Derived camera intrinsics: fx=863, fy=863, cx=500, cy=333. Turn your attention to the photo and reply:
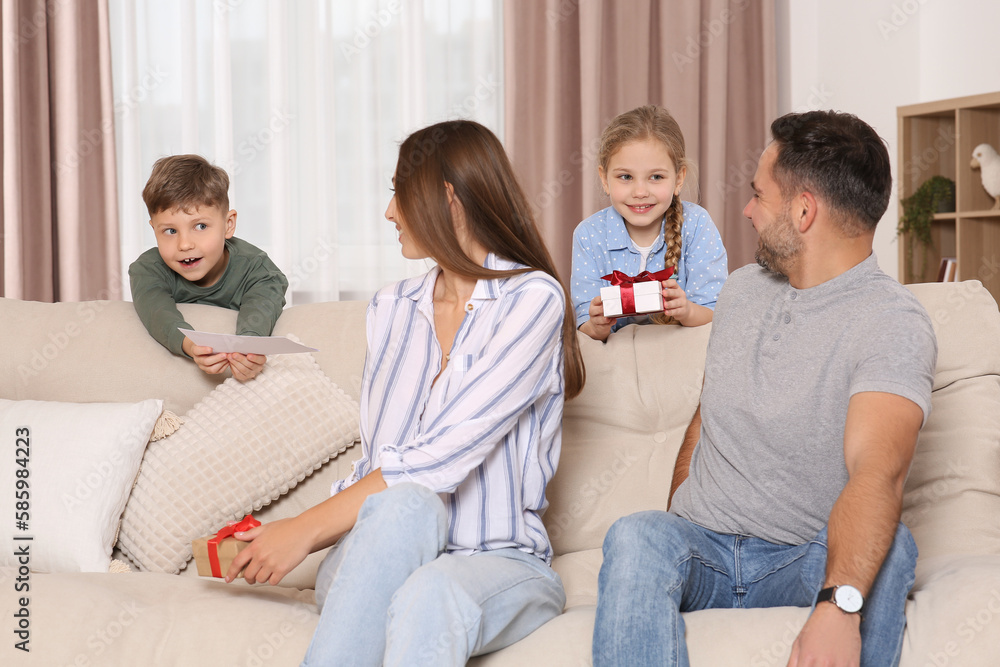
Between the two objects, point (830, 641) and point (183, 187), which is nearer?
point (830, 641)

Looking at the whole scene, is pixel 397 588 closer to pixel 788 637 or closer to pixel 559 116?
pixel 788 637

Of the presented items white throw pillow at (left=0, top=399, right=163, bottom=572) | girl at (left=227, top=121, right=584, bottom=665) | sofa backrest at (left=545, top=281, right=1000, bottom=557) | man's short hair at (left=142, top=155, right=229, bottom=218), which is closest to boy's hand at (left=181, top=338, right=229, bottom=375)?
white throw pillow at (left=0, top=399, right=163, bottom=572)

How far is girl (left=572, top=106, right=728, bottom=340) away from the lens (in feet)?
6.58

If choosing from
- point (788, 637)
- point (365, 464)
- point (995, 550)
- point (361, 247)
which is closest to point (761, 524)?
point (788, 637)

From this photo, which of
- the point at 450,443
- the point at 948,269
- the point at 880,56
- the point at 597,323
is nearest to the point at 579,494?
the point at 597,323

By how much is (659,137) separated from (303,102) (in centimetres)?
171

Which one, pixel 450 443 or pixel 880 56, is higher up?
pixel 880 56

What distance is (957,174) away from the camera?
3029mm

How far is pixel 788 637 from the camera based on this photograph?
1120mm

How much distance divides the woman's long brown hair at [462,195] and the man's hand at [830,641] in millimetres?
614

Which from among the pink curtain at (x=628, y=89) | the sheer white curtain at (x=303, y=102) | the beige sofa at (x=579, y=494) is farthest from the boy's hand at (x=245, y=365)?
the pink curtain at (x=628, y=89)

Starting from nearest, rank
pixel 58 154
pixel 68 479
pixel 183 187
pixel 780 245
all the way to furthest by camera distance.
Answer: pixel 780 245 < pixel 68 479 < pixel 183 187 < pixel 58 154

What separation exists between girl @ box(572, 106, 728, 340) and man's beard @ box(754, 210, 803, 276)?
62cm

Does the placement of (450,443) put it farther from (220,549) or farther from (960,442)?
(960,442)
